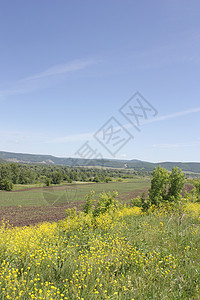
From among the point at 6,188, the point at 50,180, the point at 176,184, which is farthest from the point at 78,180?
the point at 176,184

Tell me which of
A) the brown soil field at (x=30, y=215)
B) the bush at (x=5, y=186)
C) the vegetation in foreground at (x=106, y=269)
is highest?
the vegetation in foreground at (x=106, y=269)

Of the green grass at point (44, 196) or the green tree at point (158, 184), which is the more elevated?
the green tree at point (158, 184)

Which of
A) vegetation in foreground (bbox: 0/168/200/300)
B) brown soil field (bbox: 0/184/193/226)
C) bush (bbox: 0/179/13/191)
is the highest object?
vegetation in foreground (bbox: 0/168/200/300)

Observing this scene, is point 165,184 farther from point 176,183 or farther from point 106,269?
point 106,269

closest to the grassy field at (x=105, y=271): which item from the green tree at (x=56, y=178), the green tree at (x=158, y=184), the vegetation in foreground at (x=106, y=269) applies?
the vegetation in foreground at (x=106, y=269)

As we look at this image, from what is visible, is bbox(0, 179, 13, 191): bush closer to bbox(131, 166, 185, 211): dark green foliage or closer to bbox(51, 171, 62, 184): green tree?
bbox(51, 171, 62, 184): green tree

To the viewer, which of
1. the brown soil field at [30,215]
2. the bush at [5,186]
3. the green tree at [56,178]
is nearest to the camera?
the brown soil field at [30,215]

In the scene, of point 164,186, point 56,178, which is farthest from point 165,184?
point 56,178

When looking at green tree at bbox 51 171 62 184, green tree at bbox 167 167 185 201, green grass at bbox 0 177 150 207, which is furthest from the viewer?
green tree at bbox 51 171 62 184

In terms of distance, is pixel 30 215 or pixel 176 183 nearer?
pixel 176 183

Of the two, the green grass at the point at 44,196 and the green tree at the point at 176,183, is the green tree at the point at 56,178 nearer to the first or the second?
the green grass at the point at 44,196

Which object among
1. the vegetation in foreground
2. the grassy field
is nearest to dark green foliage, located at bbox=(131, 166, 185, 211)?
the vegetation in foreground

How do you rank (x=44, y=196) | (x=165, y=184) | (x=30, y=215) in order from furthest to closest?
(x=44, y=196) → (x=30, y=215) → (x=165, y=184)

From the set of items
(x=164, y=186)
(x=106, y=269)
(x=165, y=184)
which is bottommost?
(x=106, y=269)
